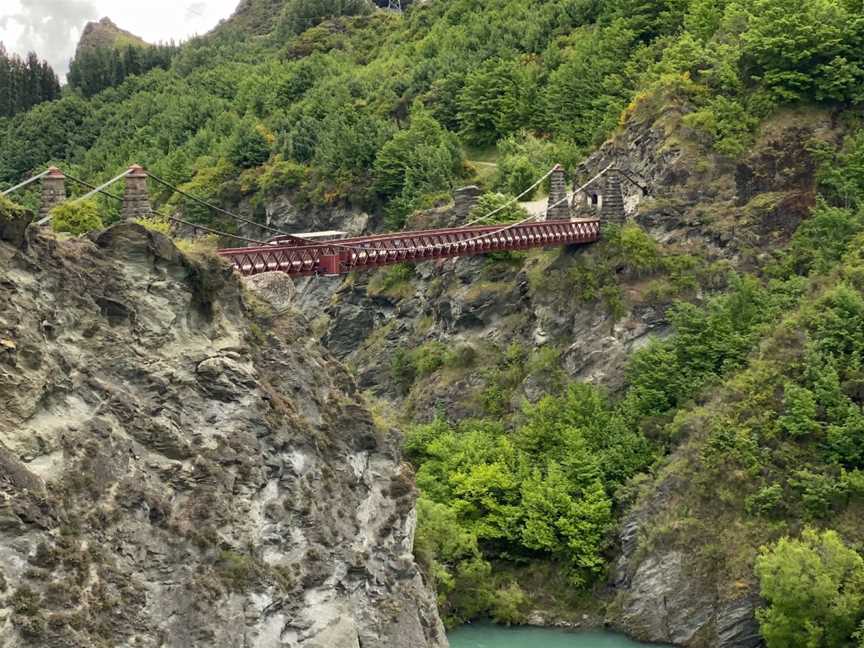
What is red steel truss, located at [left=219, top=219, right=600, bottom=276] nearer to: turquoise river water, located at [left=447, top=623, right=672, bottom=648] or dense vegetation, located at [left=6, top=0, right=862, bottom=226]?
dense vegetation, located at [left=6, top=0, right=862, bottom=226]

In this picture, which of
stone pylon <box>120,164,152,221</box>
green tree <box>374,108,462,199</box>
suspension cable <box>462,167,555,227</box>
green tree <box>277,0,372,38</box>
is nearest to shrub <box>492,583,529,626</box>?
suspension cable <box>462,167,555,227</box>

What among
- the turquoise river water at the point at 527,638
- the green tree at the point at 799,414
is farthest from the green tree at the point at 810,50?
the turquoise river water at the point at 527,638

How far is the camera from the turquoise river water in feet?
155

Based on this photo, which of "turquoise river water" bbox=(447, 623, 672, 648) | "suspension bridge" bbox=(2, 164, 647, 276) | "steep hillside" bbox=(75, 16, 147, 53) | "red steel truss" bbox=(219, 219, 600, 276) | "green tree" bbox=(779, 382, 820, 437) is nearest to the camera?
"suspension bridge" bbox=(2, 164, 647, 276)

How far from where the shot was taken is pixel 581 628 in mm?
49688

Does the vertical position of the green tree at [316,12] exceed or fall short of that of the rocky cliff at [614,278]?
it exceeds it

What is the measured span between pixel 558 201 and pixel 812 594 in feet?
78.0

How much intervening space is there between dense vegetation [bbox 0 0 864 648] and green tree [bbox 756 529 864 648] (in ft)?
0.23

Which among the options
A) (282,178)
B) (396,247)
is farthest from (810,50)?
(282,178)

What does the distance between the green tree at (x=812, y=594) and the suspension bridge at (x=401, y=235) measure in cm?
1737

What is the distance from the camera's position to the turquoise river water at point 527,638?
47.2m

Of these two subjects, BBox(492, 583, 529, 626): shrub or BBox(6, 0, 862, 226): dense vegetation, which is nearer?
BBox(492, 583, 529, 626): shrub

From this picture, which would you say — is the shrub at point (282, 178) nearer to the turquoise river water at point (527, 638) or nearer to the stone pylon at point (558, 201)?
the stone pylon at point (558, 201)

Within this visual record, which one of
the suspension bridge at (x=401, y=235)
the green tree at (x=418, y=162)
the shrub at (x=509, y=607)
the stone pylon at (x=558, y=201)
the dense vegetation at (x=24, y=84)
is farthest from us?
the dense vegetation at (x=24, y=84)
